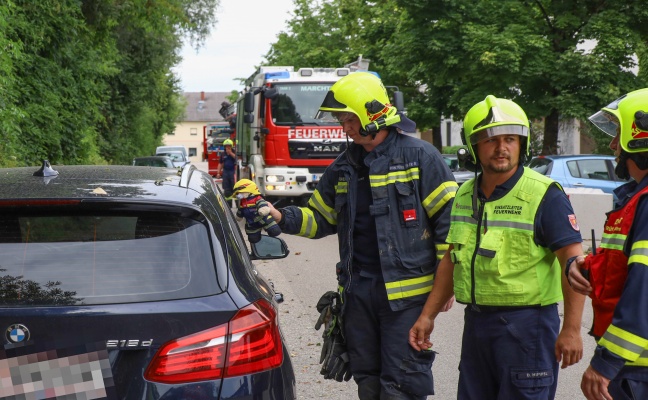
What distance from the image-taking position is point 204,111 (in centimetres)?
14625

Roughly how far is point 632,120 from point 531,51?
19.3 meters

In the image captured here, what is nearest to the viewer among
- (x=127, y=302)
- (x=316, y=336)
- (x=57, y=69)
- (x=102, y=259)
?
(x=127, y=302)

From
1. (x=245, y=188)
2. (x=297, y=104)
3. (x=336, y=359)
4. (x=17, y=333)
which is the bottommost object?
(x=336, y=359)

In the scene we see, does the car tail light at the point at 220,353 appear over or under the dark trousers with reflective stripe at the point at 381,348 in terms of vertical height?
over

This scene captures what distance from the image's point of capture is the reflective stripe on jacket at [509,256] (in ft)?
11.3

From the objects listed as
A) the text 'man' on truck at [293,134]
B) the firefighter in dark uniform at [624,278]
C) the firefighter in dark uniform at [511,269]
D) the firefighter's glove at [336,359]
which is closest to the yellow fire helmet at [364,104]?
the firefighter in dark uniform at [511,269]

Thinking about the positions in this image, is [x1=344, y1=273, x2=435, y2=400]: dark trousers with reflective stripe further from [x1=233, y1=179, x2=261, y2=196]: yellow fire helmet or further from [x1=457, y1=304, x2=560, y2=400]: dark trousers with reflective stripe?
[x1=233, y1=179, x2=261, y2=196]: yellow fire helmet

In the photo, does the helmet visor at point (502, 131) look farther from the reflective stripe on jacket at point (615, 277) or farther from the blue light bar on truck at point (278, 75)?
the blue light bar on truck at point (278, 75)

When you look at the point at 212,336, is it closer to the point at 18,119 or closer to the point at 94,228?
the point at 94,228

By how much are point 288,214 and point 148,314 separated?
5.12 feet

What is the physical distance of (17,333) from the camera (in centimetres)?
292

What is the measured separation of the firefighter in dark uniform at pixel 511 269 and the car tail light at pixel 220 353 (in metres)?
0.86

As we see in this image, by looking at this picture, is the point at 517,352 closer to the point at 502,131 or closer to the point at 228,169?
the point at 502,131

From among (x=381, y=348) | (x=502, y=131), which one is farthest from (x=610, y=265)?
(x=381, y=348)
